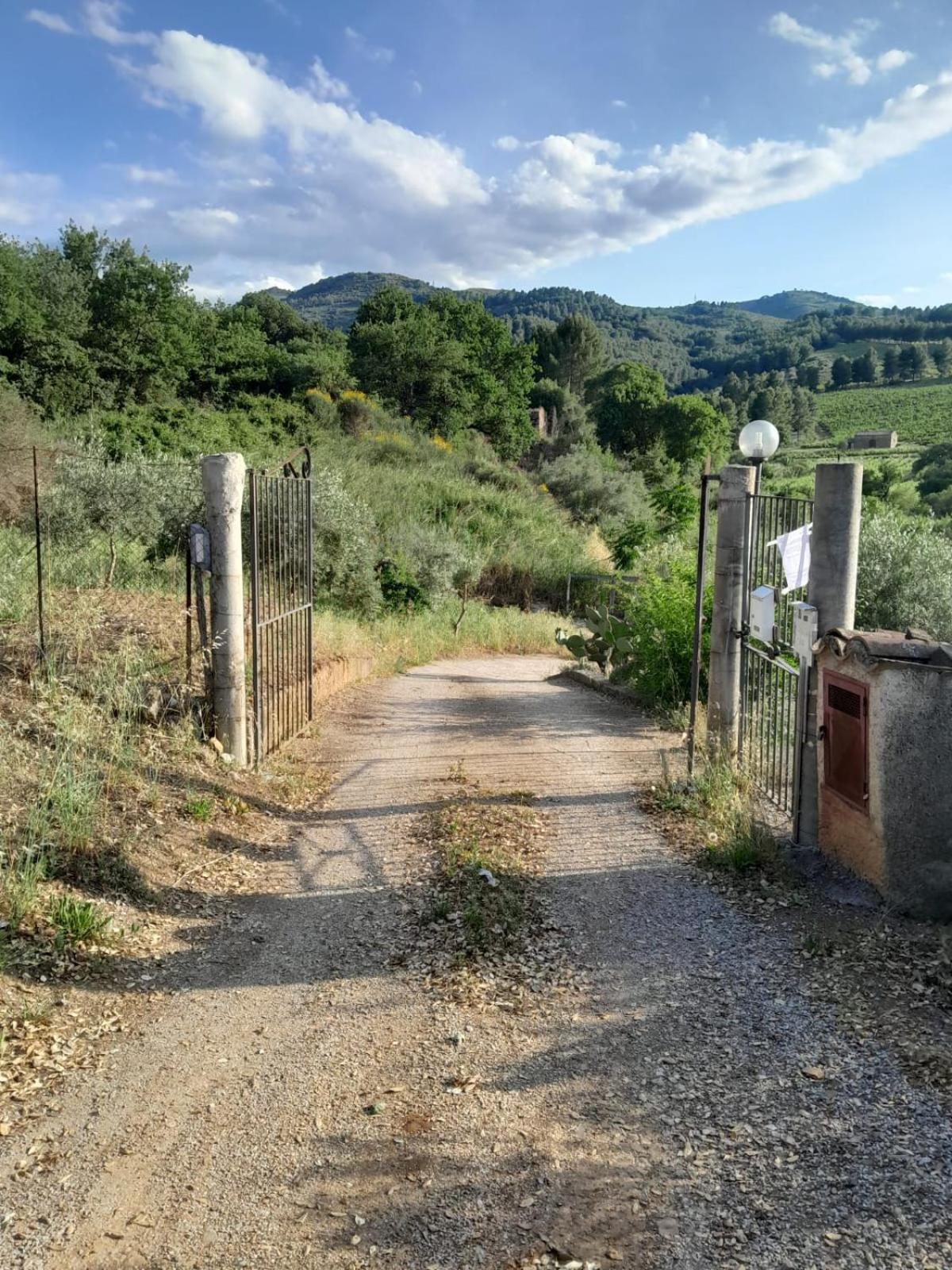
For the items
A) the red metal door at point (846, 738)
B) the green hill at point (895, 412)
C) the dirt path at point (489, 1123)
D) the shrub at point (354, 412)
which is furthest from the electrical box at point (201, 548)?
the green hill at point (895, 412)

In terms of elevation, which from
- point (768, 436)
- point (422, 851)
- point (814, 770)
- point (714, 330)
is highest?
point (714, 330)

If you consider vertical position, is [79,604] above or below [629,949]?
above

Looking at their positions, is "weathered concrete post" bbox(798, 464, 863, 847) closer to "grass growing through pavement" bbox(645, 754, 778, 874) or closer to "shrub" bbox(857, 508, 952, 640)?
"grass growing through pavement" bbox(645, 754, 778, 874)

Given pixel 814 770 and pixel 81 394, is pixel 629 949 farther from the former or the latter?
pixel 81 394

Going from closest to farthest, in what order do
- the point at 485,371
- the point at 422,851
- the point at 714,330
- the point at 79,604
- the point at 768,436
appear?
the point at 422,851 → the point at 768,436 → the point at 79,604 → the point at 485,371 → the point at 714,330

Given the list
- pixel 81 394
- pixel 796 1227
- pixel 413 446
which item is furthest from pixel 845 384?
pixel 796 1227

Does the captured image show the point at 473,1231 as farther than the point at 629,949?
No

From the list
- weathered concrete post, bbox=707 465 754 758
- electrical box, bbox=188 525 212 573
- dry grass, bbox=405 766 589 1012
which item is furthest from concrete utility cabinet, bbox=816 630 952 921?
electrical box, bbox=188 525 212 573

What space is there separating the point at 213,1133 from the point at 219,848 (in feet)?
9.77

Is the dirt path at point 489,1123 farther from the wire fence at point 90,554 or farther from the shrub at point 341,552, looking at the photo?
the shrub at point 341,552

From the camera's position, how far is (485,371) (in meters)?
50.2

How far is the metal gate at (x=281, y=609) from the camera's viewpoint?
25.3 ft

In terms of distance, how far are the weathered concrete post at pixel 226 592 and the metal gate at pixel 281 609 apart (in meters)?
0.19

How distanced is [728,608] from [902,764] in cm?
285
